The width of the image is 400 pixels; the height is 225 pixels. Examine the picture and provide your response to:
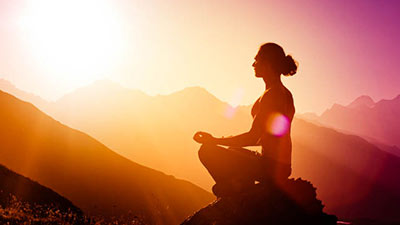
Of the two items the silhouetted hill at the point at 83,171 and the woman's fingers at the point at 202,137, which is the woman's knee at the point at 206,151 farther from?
the silhouetted hill at the point at 83,171

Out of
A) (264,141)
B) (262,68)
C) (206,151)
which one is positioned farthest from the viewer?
(206,151)

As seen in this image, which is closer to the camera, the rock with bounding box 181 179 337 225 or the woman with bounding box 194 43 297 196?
the woman with bounding box 194 43 297 196

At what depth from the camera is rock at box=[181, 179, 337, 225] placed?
522 centimetres

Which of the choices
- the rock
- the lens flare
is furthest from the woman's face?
the rock

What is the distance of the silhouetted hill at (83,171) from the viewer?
62.7 meters

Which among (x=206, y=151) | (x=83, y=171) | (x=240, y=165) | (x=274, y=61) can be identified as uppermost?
(x=83, y=171)

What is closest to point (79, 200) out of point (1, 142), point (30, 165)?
point (30, 165)

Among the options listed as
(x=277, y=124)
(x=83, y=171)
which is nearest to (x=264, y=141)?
(x=277, y=124)

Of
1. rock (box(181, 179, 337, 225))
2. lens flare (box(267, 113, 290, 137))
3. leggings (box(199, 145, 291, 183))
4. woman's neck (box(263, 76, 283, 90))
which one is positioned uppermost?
woman's neck (box(263, 76, 283, 90))

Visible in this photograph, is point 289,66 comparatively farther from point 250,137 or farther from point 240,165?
point 240,165

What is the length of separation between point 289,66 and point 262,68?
0.45m

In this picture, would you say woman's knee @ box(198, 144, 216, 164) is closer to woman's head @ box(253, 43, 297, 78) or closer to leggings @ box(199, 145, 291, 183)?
leggings @ box(199, 145, 291, 183)

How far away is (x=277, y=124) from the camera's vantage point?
5.04 m

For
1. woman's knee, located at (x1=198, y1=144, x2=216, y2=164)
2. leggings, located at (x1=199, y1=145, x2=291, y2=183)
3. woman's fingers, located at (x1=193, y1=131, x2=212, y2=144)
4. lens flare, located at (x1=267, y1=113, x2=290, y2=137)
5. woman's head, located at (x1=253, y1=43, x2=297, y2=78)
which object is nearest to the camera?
lens flare, located at (x1=267, y1=113, x2=290, y2=137)
